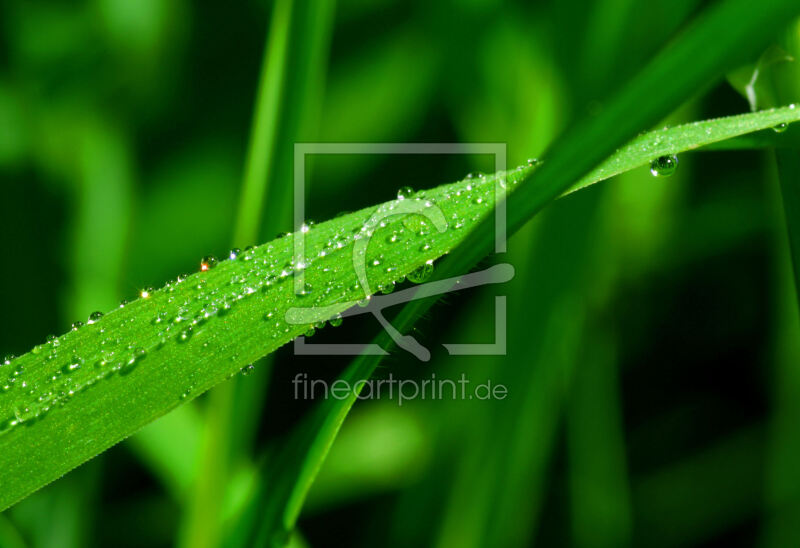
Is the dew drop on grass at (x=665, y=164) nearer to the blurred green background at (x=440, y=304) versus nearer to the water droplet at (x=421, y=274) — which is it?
the water droplet at (x=421, y=274)

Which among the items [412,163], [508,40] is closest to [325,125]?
[412,163]

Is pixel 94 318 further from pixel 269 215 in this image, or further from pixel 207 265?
pixel 269 215

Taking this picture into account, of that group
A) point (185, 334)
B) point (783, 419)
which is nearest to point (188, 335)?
point (185, 334)

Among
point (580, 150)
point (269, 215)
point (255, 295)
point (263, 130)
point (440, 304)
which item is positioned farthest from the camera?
point (440, 304)

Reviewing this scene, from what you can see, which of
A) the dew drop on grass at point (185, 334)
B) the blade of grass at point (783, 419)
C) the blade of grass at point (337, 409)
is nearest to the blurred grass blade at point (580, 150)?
the blade of grass at point (337, 409)

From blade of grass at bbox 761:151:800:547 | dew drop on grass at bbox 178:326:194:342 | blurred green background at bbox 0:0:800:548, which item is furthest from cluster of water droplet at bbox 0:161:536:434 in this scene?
blade of grass at bbox 761:151:800:547

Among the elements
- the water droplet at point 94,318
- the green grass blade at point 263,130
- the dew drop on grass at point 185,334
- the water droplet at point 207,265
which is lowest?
the dew drop on grass at point 185,334
